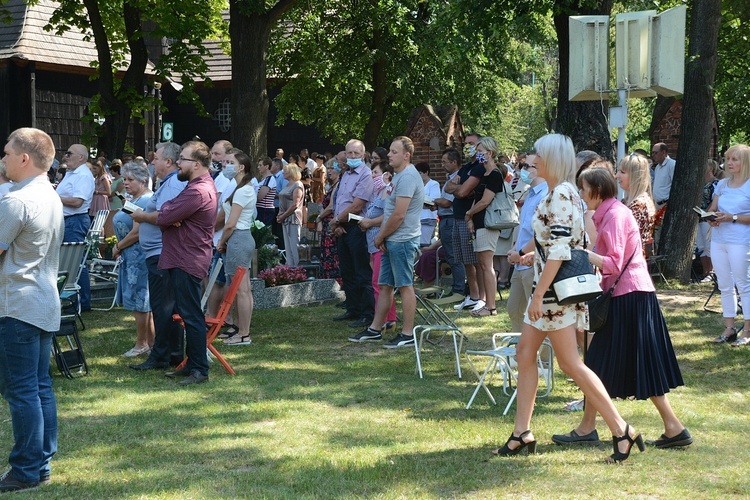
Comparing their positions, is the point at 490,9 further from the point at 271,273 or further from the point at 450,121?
the point at 450,121

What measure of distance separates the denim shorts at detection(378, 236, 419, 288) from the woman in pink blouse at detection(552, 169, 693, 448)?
150 inches

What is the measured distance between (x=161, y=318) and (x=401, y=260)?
250cm

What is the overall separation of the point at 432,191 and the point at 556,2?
361 cm

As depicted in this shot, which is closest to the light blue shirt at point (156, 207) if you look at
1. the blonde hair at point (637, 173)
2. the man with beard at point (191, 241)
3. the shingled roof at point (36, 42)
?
the man with beard at point (191, 241)

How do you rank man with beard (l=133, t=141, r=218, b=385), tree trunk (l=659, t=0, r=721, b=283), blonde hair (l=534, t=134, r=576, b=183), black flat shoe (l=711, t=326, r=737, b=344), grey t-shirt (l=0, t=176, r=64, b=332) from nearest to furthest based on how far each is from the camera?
grey t-shirt (l=0, t=176, r=64, b=332)
blonde hair (l=534, t=134, r=576, b=183)
man with beard (l=133, t=141, r=218, b=385)
black flat shoe (l=711, t=326, r=737, b=344)
tree trunk (l=659, t=0, r=721, b=283)

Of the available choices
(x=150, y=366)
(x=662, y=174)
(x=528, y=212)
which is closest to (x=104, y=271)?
(x=150, y=366)

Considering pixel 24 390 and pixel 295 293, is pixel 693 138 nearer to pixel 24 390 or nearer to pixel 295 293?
pixel 295 293

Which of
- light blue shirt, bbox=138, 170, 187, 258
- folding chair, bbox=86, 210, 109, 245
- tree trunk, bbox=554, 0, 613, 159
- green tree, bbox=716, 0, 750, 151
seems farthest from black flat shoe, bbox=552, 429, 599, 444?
green tree, bbox=716, 0, 750, 151

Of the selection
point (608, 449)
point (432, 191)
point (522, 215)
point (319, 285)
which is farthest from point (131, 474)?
point (432, 191)

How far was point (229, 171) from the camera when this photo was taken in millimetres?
10906

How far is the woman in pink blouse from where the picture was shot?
20.3 ft

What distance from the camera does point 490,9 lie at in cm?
1595

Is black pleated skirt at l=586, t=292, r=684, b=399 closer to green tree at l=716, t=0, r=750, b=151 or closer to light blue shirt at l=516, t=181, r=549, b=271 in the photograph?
light blue shirt at l=516, t=181, r=549, b=271

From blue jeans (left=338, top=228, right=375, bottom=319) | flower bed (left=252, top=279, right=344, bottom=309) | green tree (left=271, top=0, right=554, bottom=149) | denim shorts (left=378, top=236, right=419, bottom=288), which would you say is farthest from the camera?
green tree (left=271, top=0, right=554, bottom=149)
